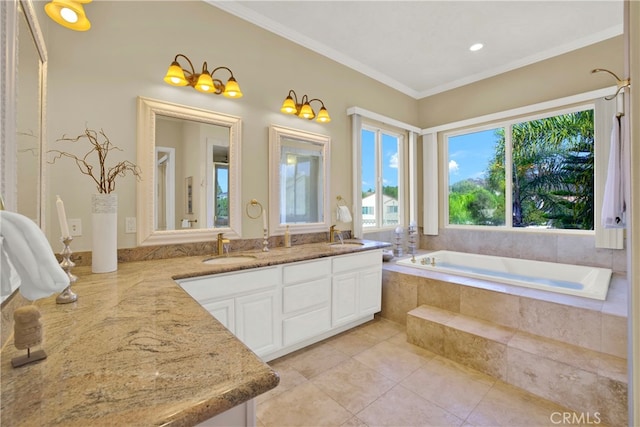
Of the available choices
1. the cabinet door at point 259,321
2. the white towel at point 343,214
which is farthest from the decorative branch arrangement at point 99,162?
the white towel at point 343,214

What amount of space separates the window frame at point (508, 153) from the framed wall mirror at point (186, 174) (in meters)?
3.08

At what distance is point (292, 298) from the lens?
213cm

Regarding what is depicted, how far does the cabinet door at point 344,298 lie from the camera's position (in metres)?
2.44

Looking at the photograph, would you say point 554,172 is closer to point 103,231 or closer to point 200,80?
point 200,80

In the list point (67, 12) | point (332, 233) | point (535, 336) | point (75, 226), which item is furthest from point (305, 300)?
point (67, 12)

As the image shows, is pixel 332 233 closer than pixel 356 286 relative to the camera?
No

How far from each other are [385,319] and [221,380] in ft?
8.80

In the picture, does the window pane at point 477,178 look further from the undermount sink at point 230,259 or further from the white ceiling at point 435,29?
the undermount sink at point 230,259

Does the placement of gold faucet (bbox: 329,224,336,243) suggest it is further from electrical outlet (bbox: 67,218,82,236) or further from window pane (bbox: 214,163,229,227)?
electrical outlet (bbox: 67,218,82,236)

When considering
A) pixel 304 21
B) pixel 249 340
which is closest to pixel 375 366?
pixel 249 340

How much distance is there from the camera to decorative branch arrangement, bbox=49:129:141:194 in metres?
1.68

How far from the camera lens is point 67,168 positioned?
1.69m

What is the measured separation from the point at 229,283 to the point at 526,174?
3672 mm

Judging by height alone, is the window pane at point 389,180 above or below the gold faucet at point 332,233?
above
